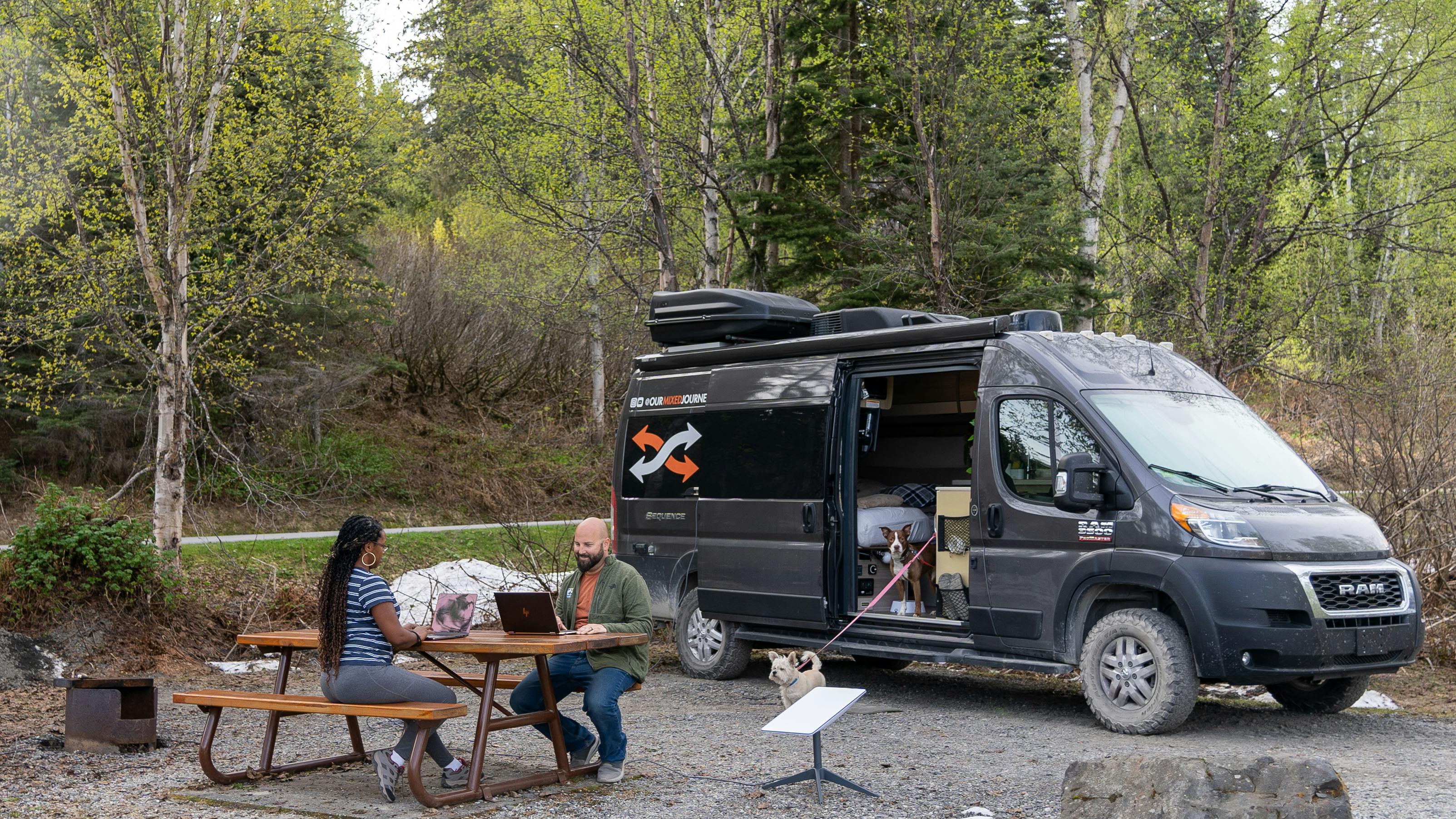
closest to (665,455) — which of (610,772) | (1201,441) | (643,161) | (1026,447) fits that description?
(1026,447)

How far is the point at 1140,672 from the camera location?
829 centimetres

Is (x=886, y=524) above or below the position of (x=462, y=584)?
above

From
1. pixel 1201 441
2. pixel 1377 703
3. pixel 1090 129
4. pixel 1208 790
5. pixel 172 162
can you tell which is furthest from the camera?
pixel 1090 129

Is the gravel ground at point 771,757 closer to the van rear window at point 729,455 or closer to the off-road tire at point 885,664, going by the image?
the off-road tire at point 885,664

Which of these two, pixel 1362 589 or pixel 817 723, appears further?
pixel 1362 589

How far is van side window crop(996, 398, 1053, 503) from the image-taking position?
353 inches

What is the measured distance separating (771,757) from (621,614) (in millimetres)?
1411

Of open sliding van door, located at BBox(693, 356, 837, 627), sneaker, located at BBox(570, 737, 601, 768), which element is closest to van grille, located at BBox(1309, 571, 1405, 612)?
open sliding van door, located at BBox(693, 356, 837, 627)

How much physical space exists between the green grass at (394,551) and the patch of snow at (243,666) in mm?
2117

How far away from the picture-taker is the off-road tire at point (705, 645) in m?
11.2

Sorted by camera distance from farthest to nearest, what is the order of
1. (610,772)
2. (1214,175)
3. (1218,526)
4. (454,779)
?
(1214,175)
(1218,526)
(610,772)
(454,779)

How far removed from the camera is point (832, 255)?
57.9 feet

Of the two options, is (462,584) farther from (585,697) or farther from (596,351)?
(596,351)

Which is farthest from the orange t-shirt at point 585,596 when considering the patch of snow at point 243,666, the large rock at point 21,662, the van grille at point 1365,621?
the large rock at point 21,662
